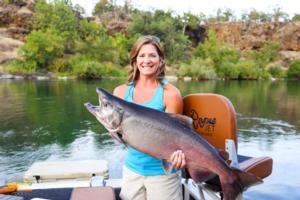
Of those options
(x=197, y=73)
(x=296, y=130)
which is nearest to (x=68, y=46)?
(x=197, y=73)

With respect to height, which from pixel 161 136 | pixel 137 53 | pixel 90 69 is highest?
pixel 137 53

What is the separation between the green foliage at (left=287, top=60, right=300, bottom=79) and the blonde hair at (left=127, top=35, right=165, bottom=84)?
203ft

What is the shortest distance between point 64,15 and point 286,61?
127 feet

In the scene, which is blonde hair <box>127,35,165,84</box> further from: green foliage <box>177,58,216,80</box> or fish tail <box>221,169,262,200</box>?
green foliage <box>177,58,216,80</box>

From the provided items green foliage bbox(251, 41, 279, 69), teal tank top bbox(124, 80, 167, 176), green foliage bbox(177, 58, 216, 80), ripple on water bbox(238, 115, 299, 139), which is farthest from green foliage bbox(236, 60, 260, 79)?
teal tank top bbox(124, 80, 167, 176)

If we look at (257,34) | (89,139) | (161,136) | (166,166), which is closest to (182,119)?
(161,136)

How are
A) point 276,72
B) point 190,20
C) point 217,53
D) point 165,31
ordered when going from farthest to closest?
point 190,20, point 165,31, point 217,53, point 276,72

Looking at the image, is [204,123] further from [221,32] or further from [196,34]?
[221,32]

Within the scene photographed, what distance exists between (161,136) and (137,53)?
69cm

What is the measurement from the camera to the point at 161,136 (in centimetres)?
233

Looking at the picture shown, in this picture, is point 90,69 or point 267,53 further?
point 267,53

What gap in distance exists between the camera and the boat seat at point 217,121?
118 inches

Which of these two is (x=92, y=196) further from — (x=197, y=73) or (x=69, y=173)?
(x=197, y=73)

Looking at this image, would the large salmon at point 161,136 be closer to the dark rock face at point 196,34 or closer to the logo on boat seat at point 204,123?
the logo on boat seat at point 204,123
